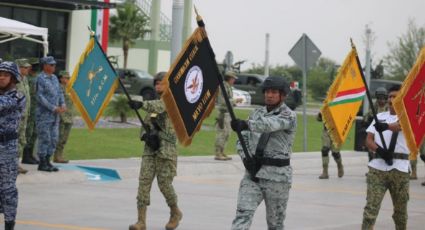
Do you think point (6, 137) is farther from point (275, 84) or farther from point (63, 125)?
point (63, 125)

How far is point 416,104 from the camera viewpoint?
9.76m

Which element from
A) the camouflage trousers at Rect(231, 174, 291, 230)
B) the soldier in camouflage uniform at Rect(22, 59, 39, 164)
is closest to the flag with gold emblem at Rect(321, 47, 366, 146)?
the camouflage trousers at Rect(231, 174, 291, 230)

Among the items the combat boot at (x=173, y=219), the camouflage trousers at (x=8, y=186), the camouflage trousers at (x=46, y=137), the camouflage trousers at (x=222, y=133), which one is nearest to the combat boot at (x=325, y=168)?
the camouflage trousers at (x=222, y=133)

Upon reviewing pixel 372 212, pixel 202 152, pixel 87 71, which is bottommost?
pixel 202 152

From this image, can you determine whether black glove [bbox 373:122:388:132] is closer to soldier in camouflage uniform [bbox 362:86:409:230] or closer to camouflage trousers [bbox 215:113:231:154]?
soldier in camouflage uniform [bbox 362:86:409:230]

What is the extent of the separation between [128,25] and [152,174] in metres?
50.1

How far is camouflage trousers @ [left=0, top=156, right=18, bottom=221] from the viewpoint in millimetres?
9586

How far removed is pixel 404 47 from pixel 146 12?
16.5m

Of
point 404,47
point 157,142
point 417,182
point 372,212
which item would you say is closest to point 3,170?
point 157,142

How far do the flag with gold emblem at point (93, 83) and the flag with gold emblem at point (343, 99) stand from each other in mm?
2479

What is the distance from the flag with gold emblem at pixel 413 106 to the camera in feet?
A: 31.4

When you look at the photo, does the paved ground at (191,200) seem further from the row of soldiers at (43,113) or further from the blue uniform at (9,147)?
the blue uniform at (9,147)

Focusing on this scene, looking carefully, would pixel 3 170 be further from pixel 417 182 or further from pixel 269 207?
pixel 417 182

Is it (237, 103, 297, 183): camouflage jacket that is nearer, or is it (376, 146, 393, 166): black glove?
(237, 103, 297, 183): camouflage jacket
